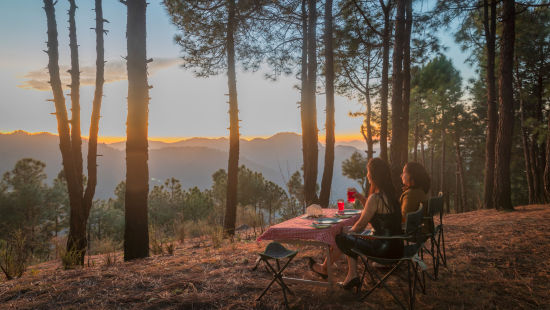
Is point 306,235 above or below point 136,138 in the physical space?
below

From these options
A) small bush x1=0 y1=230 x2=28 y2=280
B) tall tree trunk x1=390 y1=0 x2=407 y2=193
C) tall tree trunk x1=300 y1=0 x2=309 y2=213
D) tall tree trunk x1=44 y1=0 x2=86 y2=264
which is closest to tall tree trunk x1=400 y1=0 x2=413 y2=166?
tall tree trunk x1=390 y1=0 x2=407 y2=193

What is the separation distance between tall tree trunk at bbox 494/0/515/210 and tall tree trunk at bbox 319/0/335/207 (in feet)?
13.8

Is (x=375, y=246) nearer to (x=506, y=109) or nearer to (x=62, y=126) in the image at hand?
(x=62, y=126)

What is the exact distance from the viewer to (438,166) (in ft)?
91.9

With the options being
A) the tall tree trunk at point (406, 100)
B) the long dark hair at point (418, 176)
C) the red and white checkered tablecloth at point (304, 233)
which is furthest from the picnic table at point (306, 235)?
the tall tree trunk at point (406, 100)

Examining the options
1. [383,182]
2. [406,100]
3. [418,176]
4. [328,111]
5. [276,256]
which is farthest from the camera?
[328,111]

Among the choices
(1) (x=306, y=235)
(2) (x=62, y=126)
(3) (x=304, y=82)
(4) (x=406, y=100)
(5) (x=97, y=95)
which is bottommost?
(1) (x=306, y=235)

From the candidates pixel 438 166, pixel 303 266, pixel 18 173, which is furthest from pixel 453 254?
pixel 18 173

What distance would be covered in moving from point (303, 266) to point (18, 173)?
27621 mm

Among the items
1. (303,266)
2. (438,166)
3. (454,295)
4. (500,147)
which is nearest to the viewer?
(454,295)

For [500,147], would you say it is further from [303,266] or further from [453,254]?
[303,266]

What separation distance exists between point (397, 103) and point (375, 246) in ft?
14.9

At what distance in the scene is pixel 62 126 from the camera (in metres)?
6.38

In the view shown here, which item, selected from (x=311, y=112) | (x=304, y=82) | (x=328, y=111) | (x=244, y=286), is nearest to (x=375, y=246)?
(x=244, y=286)
